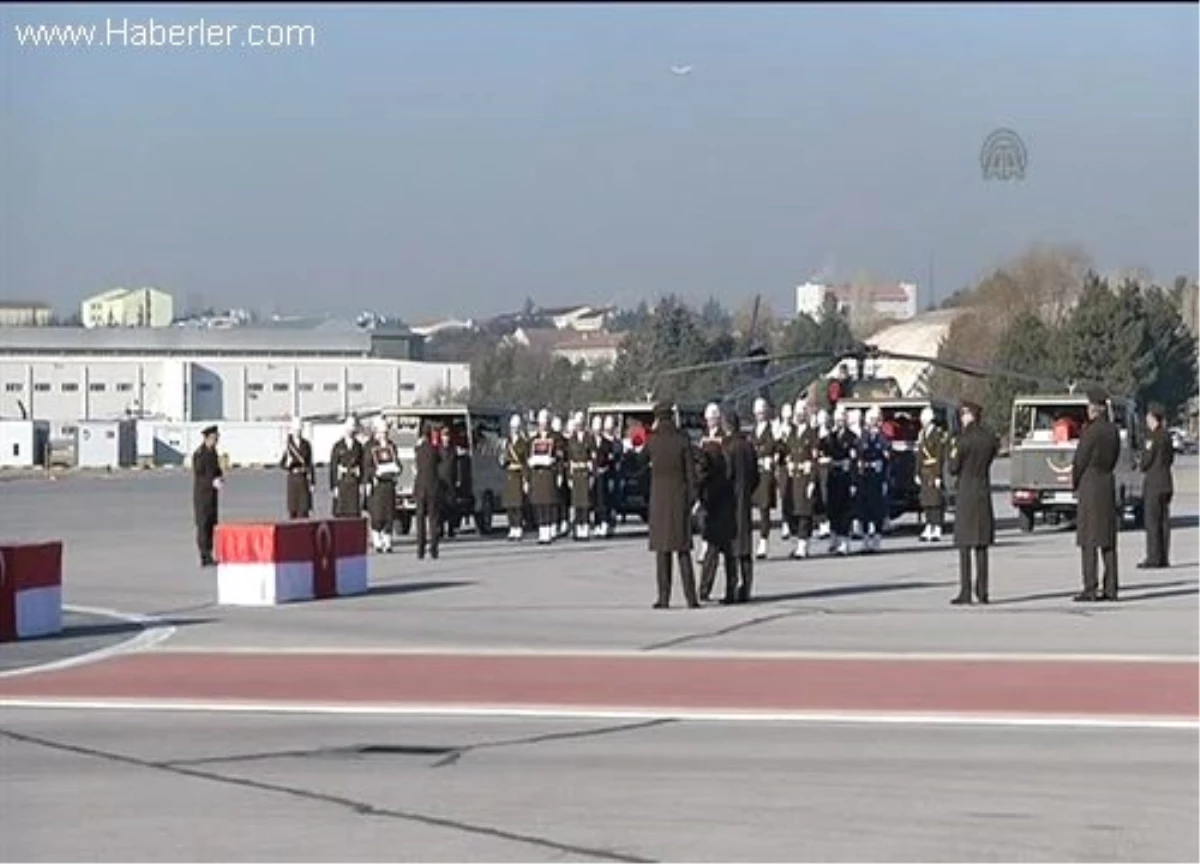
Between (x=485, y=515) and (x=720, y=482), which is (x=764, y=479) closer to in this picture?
(x=485, y=515)

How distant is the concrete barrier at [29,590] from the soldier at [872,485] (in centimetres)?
1440

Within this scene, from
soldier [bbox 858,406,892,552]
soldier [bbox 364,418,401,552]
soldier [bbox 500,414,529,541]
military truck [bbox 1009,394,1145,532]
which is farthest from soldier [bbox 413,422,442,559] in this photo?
military truck [bbox 1009,394,1145,532]

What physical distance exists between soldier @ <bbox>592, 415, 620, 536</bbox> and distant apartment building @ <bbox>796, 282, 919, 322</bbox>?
3067 inches

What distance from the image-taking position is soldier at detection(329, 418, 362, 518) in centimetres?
3450

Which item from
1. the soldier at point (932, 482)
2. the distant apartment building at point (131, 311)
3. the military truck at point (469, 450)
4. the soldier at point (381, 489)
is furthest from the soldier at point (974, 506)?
the distant apartment building at point (131, 311)

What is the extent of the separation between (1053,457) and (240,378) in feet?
226

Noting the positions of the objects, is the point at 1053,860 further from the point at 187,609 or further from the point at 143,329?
the point at 143,329

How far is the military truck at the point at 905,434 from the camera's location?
37706 millimetres

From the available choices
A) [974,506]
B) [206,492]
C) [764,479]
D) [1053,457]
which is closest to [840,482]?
[764,479]

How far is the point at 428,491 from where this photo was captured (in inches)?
1249

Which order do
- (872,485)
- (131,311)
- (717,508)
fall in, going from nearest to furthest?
(717,508) < (872,485) < (131,311)

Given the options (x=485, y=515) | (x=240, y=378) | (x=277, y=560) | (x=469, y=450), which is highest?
(x=240, y=378)

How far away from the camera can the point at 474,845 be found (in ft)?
35.1

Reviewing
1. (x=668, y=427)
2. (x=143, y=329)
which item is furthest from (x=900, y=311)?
(x=668, y=427)
